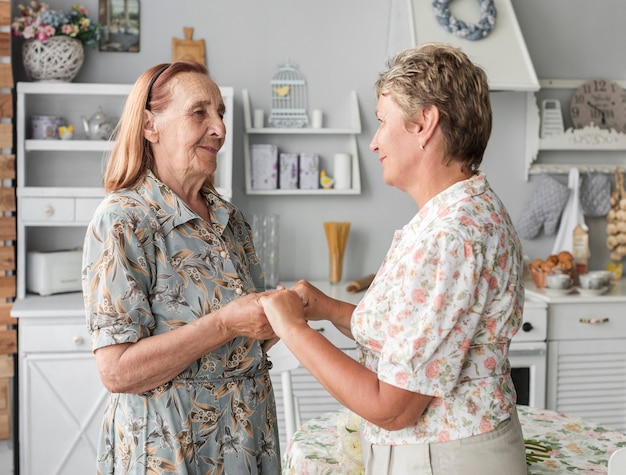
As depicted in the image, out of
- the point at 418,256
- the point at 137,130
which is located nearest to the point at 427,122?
the point at 418,256

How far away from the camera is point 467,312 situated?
1.40 meters

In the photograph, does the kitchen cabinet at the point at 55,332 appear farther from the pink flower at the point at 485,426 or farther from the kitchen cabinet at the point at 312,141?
the pink flower at the point at 485,426

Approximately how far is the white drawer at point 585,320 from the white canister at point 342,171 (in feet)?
3.56

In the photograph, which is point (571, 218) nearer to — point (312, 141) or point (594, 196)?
point (594, 196)

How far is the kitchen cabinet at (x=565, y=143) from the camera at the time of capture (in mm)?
4020

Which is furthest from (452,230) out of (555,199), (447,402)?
(555,199)

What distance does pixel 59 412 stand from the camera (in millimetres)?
3357

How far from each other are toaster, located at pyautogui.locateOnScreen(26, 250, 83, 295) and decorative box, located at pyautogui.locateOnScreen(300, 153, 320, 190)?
1075 mm

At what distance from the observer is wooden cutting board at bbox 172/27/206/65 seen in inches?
147

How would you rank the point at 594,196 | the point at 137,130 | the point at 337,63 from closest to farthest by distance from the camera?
the point at 137,130 < the point at 337,63 < the point at 594,196

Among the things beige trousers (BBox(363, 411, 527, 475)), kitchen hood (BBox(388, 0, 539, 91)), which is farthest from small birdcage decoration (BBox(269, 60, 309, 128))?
beige trousers (BBox(363, 411, 527, 475))

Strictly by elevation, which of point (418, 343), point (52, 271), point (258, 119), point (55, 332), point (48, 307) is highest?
point (258, 119)

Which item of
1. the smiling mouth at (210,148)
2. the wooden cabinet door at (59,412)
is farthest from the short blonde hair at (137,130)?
the wooden cabinet door at (59,412)

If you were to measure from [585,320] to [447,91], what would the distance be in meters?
2.36
